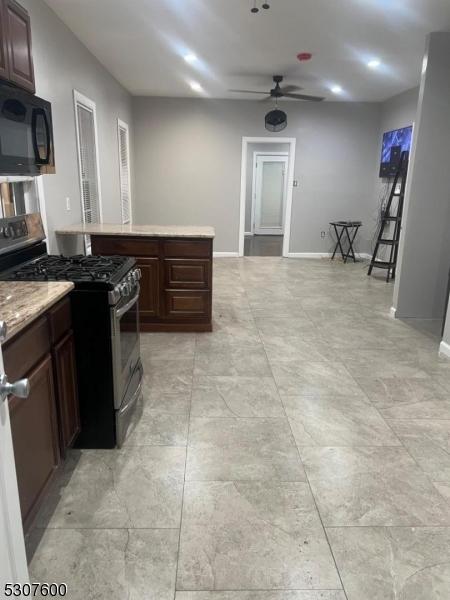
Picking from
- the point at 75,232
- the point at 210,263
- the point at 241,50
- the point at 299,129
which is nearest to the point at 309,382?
the point at 210,263

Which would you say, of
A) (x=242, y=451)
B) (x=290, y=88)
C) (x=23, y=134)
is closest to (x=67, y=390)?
(x=242, y=451)

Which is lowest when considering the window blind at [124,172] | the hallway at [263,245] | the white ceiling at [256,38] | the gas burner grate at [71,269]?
the hallway at [263,245]

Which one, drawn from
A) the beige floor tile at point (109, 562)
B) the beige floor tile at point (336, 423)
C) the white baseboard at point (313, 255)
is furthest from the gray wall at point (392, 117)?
the beige floor tile at point (109, 562)

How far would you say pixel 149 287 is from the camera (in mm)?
3711

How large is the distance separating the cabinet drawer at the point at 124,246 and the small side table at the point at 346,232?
178 inches

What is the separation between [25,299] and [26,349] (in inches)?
9.9

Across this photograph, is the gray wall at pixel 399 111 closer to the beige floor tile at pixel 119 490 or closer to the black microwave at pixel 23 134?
the black microwave at pixel 23 134

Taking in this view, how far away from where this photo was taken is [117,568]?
1496 mm

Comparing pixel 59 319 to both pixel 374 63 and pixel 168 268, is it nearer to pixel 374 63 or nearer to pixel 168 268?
pixel 168 268

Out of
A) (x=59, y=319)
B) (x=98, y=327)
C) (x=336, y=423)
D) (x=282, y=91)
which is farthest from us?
(x=282, y=91)

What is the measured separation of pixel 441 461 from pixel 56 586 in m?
1.82

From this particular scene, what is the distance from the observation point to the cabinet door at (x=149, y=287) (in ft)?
12.0

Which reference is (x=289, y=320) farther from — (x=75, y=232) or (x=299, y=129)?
(x=299, y=129)

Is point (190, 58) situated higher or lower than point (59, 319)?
higher
